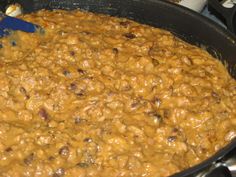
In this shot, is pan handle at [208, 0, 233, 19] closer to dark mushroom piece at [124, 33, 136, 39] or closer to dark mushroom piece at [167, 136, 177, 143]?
dark mushroom piece at [124, 33, 136, 39]

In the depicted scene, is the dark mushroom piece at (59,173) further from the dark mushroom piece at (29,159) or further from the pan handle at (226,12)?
the pan handle at (226,12)

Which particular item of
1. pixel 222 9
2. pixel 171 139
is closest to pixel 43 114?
pixel 171 139

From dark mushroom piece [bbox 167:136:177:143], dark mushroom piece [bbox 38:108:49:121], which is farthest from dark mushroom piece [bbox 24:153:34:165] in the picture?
dark mushroom piece [bbox 167:136:177:143]

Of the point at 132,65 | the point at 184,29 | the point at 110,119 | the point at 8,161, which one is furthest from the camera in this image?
the point at 184,29

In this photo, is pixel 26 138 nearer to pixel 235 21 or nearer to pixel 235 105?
pixel 235 105

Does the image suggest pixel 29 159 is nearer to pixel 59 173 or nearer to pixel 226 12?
pixel 59 173

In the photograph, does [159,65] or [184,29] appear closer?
[159,65]

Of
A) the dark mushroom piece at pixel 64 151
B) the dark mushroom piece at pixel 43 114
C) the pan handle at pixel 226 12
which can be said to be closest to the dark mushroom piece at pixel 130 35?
the pan handle at pixel 226 12

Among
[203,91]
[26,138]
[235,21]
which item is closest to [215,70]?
[203,91]
